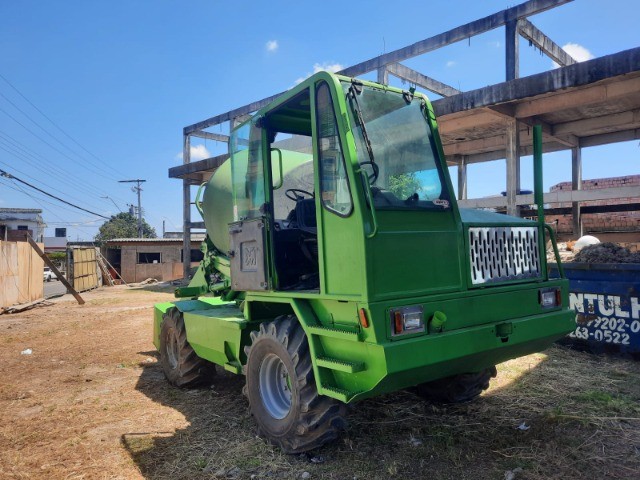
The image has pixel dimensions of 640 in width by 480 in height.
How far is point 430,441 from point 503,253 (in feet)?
5.10

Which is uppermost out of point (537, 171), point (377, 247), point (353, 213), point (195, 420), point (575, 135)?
point (575, 135)

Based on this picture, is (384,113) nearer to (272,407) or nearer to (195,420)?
(272,407)

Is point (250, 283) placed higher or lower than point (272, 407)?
higher

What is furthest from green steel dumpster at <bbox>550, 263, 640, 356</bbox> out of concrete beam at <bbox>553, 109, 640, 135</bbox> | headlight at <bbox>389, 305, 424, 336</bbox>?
concrete beam at <bbox>553, 109, 640, 135</bbox>

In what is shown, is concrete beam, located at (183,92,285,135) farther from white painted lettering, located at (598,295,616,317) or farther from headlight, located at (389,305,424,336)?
headlight, located at (389,305,424,336)

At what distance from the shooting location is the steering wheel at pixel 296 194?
4.61 meters

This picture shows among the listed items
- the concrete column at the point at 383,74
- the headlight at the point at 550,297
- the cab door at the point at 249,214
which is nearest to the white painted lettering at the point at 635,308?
the headlight at the point at 550,297

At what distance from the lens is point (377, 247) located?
10.0ft

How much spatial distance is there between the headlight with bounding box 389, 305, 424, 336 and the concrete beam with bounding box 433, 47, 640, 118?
679cm

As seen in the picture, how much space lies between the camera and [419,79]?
13922 mm

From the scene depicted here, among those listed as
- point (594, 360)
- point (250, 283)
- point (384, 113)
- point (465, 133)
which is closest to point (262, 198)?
point (250, 283)

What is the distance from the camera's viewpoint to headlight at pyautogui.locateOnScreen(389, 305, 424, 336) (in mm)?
2992

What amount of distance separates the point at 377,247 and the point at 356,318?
18.0 inches

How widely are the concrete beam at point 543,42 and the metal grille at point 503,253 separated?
25.9 ft
